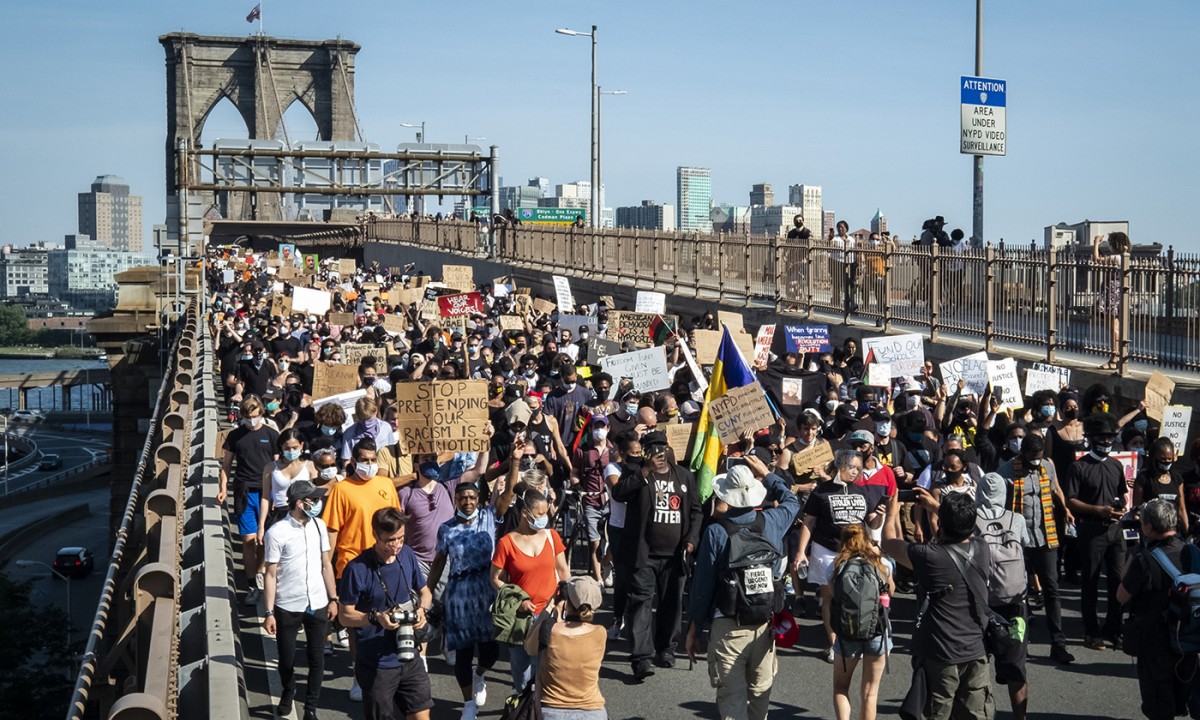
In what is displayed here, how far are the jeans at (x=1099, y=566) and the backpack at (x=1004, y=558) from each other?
5.89 feet

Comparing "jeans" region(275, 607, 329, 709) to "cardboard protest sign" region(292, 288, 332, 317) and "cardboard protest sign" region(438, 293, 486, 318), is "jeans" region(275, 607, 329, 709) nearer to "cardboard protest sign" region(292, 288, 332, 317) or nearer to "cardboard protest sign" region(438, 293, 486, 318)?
"cardboard protest sign" region(438, 293, 486, 318)

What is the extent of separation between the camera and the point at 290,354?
63.8 feet

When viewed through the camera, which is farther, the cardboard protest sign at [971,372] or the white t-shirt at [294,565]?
the cardboard protest sign at [971,372]

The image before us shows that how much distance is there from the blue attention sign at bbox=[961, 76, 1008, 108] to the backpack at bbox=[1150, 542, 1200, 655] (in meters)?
13.6

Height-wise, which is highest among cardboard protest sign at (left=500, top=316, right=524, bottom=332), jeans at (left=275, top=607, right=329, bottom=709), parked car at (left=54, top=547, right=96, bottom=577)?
cardboard protest sign at (left=500, top=316, right=524, bottom=332)

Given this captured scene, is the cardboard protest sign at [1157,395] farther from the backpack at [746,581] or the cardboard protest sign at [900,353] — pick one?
the backpack at [746,581]

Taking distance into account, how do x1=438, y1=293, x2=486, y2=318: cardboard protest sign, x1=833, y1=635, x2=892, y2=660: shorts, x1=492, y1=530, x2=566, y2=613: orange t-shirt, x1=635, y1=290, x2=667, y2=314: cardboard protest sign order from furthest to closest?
x1=438, y1=293, x2=486, y2=318: cardboard protest sign
x1=635, y1=290, x2=667, y2=314: cardboard protest sign
x1=492, y1=530, x2=566, y2=613: orange t-shirt
x1=833, y1=635, x2=892, y2=660: shorts

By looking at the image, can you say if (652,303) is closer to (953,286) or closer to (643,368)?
(953,286)

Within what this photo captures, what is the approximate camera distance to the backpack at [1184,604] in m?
7.61

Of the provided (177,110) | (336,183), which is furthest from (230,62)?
(336,183)

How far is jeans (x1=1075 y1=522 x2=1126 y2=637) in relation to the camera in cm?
1026

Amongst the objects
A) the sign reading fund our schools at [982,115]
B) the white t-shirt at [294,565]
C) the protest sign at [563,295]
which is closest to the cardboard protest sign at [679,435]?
the white t-shirt at [294,565]

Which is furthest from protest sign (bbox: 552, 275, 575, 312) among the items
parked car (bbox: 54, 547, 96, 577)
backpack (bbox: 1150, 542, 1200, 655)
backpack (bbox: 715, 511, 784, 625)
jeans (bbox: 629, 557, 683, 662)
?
parked car (bbox: 54, 547, 96, 577)

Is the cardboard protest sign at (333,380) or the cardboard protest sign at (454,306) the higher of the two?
the cardboard protest sign at (454,306)
